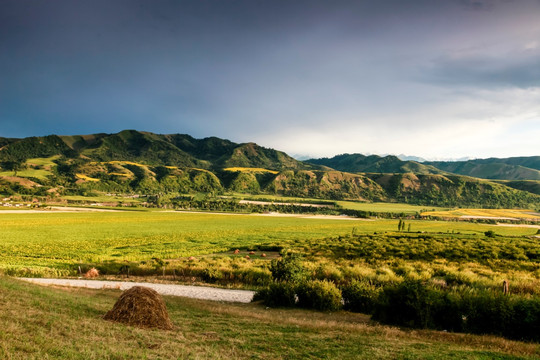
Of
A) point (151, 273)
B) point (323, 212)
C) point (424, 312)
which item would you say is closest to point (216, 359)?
point (424, 312)

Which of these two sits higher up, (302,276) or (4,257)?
(302,276)

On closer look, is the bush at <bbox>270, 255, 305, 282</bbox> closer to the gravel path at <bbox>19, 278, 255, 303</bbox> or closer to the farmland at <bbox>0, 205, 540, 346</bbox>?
the farmland at <bbox>0, 205, 540, 346</bbox>

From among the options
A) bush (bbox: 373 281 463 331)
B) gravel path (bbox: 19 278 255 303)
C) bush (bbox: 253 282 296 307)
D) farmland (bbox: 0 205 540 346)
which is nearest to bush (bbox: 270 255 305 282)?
farmland (bbox: 0 205 540 346)

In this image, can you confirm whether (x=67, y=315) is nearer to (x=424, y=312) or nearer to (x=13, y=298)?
(x=13, y=298)

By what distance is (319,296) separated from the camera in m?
21.4

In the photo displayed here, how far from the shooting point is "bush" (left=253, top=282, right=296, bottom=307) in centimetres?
2264

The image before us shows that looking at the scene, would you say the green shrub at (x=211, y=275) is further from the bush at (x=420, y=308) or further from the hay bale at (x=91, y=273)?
the bush at (x=420, y=308)

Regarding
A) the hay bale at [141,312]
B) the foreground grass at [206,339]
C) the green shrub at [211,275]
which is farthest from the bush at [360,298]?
the green shrub at [211,275]

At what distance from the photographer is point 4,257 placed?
45.5 metres

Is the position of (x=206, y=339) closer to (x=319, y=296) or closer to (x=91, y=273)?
(x=319, y=296)

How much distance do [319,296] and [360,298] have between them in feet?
9.44

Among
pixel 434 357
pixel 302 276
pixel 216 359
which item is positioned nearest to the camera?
pixel 216 359

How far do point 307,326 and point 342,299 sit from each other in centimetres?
875

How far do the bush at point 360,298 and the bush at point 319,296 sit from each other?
0.76m
